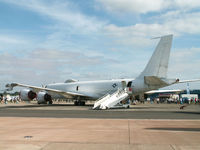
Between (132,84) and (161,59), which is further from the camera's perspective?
(132,84)

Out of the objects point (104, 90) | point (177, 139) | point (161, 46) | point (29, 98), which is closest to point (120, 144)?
point (177, 139)

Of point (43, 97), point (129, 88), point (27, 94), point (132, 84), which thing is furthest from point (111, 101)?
point (27, 94)

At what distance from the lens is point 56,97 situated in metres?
41.0

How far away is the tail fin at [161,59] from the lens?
2772 cm

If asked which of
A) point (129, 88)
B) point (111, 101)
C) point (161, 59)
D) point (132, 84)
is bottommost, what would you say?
point (111, 101)

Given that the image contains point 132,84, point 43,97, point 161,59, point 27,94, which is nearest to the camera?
point 161,59

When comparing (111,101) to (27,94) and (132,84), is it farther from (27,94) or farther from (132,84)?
(27,94)

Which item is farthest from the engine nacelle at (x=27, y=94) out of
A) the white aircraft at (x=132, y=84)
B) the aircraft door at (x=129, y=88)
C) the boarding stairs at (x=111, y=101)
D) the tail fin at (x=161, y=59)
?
the tail fin at (x=161, y=59)

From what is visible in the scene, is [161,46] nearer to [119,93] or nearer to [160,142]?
[119,93]

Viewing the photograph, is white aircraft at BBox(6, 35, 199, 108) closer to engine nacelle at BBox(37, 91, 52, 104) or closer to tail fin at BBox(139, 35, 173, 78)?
tail fin at BBox(139, 35, 173, 78)

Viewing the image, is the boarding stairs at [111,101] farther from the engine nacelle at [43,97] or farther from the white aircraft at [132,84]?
the engine nacelle at [43,97]

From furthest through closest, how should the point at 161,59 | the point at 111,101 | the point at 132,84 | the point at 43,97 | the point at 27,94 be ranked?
the point at 43,97
the point at 27,94
the point at 132,84
the point at 111,101
the point at 161,59

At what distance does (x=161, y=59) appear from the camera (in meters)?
28.3

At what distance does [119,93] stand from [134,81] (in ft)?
8.09
